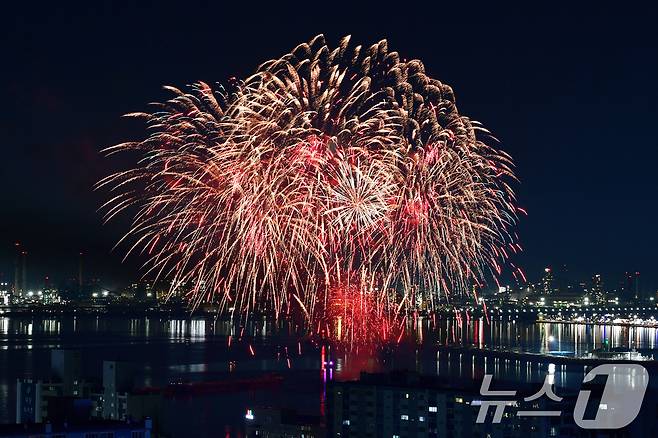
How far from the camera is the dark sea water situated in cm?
2548

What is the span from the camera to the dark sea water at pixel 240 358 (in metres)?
25.5

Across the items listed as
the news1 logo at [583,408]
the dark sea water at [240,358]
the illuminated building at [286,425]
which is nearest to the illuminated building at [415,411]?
the news1 logo at [583,408]

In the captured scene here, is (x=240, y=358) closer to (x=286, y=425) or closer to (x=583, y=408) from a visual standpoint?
(x=286, y=425)

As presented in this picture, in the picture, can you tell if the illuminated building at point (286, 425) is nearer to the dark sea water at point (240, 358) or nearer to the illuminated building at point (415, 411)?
the illuminated building at point (415, 411)

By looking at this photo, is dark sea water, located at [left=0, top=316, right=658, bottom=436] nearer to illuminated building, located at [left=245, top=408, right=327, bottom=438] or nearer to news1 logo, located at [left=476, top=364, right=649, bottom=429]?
illuminated building, located at [left=245, top=408, right=327, bottom=438]

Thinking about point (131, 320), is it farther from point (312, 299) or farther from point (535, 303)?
point (312, 299)

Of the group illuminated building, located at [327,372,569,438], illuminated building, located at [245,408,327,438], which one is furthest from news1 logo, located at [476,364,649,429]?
illuminated building, located at [245,408,327,438]

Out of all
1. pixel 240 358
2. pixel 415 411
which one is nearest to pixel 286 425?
pixel 415 411

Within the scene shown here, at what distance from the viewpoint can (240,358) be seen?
127 feet

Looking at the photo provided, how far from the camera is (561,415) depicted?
50.7 feet

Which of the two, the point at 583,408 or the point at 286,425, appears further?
the point at 286,425

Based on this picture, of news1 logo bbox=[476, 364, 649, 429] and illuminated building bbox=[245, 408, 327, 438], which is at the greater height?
news1 logo bbox=[476, 364, 649, 429]

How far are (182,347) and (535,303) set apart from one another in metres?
59.1

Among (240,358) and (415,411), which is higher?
(415,411)
